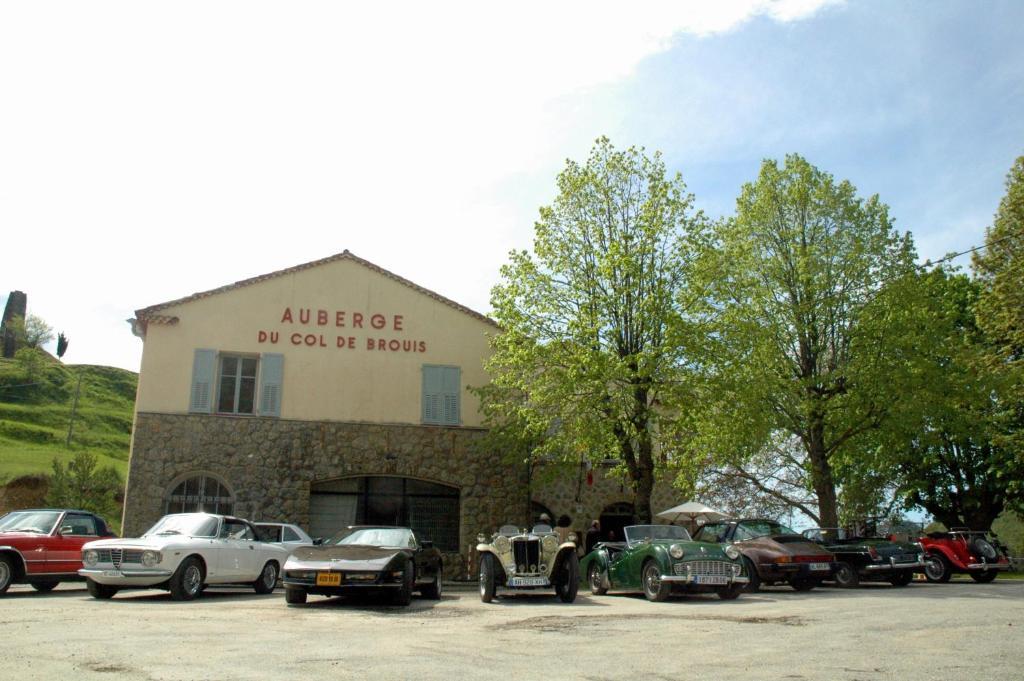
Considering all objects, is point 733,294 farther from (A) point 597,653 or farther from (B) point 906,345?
(A) point 597,653

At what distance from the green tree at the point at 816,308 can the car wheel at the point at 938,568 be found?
3715 millimetres

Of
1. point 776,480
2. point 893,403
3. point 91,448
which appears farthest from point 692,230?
point 91,448

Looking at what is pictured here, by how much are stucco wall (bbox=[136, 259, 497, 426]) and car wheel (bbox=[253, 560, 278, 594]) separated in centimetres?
747

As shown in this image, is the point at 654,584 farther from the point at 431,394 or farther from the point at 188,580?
the point at 431,394

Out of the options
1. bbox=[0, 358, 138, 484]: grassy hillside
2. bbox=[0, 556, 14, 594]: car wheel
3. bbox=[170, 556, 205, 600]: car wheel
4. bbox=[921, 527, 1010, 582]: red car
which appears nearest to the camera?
bbox=[170, 556, 205, 600]: car wheel

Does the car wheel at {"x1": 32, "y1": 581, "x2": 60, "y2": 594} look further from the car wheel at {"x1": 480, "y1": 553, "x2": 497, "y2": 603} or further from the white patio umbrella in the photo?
the white patio umbrella

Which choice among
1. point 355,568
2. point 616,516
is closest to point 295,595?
point 355,568

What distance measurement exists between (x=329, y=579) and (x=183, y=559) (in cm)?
273

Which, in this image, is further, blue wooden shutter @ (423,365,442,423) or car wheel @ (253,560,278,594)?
blue wooden shutter @ (423,365,442,423)

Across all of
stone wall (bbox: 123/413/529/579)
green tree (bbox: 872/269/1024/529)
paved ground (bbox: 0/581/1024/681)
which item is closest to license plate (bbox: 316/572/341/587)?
paved ground (bbox: 0/581/1024/681)

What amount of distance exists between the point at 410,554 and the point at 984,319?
73.7 ft

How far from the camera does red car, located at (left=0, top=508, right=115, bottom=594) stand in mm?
12859

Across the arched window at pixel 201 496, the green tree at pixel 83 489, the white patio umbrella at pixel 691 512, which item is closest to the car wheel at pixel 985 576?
the white patio umbrella at pixel 691 512

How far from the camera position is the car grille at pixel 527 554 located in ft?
44.9
